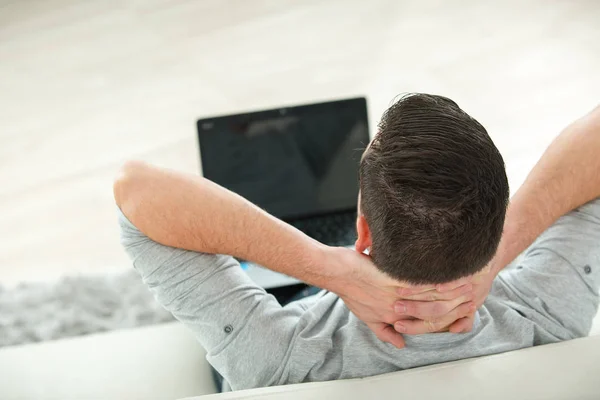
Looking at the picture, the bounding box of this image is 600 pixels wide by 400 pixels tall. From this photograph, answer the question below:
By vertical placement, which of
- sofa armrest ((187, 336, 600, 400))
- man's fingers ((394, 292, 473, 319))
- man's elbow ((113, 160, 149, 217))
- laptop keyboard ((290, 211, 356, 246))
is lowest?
laptop keyboard ((290, 211, 356, 246))

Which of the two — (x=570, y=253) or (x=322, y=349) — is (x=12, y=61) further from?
(x=570, y=253)

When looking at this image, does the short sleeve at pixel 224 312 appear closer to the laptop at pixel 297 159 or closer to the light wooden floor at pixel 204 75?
the laptop at pixel 297 159

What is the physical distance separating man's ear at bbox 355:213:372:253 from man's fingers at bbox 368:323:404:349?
111 mm

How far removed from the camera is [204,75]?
83.6 inches

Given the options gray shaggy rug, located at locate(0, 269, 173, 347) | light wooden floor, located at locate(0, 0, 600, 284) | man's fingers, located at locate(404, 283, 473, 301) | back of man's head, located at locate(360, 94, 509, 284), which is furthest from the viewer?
light wooden floor, located at locate(0, 0, 600, 284)

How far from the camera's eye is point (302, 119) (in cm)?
169

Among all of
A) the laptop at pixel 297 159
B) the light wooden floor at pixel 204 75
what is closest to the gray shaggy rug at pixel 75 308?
the light wooden floor at pixel 204 75

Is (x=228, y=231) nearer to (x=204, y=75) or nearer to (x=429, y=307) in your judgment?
(x=429, y=307)

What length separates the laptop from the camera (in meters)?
1.66

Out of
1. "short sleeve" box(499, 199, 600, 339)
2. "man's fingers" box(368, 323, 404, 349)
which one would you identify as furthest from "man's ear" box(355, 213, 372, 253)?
"short sleeve" box(499, 199, 600, 339)

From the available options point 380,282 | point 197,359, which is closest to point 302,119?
point 197,359

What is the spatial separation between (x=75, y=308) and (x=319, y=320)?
0.88m

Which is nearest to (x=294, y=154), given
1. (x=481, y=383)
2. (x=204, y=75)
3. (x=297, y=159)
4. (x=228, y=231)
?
(x=297, y=159)

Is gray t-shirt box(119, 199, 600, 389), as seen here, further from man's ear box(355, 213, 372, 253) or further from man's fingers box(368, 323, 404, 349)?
man's ear box(355, 213, 372, 253)
